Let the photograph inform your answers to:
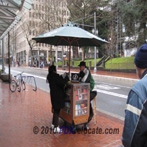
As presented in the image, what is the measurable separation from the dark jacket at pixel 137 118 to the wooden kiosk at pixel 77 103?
9.89 ft

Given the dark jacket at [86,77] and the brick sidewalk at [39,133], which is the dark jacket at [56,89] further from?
the brick sidewalk at [39,133]

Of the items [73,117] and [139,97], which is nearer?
[139,97]

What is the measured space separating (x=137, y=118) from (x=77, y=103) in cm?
325

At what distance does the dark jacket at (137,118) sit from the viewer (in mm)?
1371

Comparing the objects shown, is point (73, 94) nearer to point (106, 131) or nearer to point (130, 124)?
point (106, 131)

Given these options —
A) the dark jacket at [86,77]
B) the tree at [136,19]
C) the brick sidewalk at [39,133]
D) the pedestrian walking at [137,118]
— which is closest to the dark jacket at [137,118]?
the pedestrian walking at [137,118]

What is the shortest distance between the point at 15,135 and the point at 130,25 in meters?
18.8

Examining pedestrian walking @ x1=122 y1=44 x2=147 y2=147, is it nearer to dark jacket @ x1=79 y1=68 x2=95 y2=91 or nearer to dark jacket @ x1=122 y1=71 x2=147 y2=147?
dark jacket @ x1=122 y1=71 x2=147 y2=147

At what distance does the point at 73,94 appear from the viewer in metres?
4.46

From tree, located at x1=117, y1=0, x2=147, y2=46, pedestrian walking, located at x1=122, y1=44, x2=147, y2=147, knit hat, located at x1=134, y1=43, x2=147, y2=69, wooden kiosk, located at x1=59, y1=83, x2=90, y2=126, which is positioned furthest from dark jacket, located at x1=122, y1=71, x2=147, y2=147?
tree, located at x1=117, y1=0, x2=147, y2=46

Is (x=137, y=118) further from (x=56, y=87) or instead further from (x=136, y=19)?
(x=136, y=19)

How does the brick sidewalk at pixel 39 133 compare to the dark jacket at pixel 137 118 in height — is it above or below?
below

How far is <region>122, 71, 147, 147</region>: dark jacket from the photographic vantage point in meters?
1.37

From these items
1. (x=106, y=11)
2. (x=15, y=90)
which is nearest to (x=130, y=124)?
(x=15, y=90)
